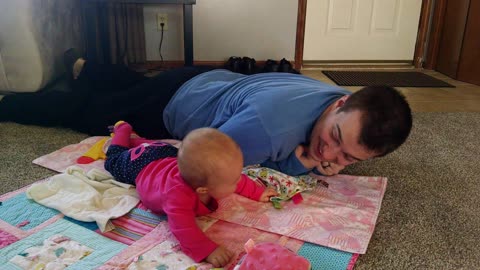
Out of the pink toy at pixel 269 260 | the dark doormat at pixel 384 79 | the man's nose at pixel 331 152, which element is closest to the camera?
the pink toy at pixel 269 260

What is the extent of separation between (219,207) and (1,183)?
0.58m

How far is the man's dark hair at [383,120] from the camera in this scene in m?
0.87

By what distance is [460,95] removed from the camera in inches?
88.6

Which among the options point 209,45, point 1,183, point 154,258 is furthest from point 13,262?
point 209,45

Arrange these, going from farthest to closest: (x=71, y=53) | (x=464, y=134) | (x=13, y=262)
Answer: (x=71, y=53) < (x=464, y=134) < (x=13, y=262)

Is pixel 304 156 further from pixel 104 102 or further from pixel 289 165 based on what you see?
pixel 104 102

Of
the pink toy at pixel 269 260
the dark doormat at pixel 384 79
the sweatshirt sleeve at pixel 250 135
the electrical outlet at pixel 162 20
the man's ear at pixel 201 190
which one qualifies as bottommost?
the pink toy at pixel 269 260

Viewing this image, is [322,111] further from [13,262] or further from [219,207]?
[13,262]

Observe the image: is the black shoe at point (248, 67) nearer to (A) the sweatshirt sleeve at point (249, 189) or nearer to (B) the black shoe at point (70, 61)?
(B) the black shoe at point (70, 61)

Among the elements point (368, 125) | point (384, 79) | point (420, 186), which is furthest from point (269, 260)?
point (384, 79)

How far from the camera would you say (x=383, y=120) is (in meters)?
0.87


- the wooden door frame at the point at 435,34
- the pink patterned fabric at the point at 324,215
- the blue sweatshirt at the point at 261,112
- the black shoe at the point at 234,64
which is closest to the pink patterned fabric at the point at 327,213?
the pink patterned fabric at the point at 324,215

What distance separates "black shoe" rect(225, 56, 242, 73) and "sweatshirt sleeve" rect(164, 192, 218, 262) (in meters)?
1.77

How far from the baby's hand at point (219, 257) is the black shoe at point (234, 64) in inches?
72.8
